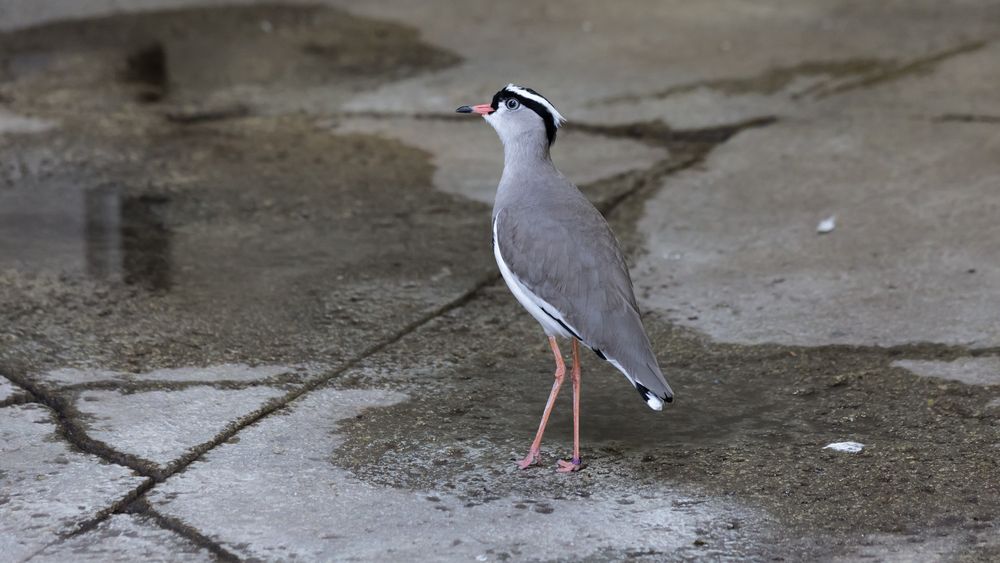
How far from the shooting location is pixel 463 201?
630cm

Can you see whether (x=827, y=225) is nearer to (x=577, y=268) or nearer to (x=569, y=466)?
(x=577, y=268)

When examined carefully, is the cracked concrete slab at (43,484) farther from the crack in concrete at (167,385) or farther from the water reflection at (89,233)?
the water reflection at (89,233)

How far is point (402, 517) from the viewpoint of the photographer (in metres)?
3.70

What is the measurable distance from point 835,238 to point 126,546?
11.0 ft

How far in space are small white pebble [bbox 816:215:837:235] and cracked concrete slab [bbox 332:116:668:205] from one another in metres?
1.05

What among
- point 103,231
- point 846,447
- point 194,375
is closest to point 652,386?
point 846,447

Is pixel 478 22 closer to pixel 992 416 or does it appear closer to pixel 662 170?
pixel 662 170

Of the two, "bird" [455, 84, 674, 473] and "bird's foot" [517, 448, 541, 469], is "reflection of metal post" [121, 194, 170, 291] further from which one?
"bird's foot" [517, 448, 541, 469]

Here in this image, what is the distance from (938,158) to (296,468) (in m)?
3.76

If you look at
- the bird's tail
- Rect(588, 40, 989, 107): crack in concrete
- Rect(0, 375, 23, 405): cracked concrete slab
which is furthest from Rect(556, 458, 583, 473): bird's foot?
Rect(588, 40, 989, 107): crack in concrete

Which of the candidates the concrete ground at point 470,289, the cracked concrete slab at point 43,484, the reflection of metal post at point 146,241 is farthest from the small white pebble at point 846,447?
the reflection of metal post at point 146,241

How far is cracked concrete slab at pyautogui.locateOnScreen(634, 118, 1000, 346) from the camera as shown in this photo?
5.00 metres

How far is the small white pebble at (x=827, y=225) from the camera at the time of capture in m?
5.82

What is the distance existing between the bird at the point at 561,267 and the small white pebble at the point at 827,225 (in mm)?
1709
